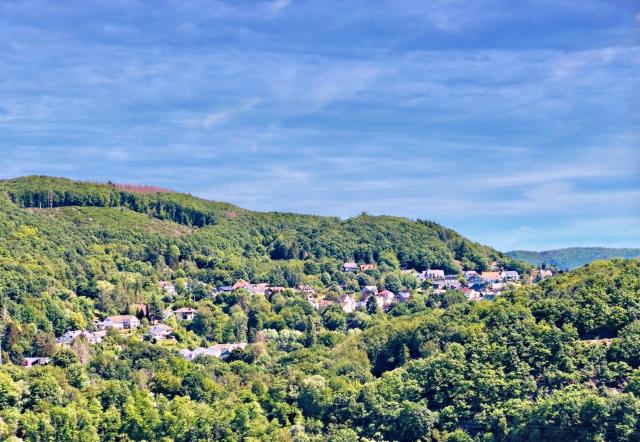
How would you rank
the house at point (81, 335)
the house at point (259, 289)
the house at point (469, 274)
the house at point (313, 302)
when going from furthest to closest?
1. the house at point (469, 274)
2. the house at point (259, 289)
3. the house at point (313, 302)
4. the house at point (81, 335)

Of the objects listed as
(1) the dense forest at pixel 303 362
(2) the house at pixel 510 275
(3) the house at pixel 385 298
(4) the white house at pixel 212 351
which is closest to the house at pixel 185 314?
(1) the dense forest at pixel 303 362

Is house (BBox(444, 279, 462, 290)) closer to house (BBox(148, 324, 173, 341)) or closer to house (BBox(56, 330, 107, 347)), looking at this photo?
house (BBox(148, 324, 173, 341))

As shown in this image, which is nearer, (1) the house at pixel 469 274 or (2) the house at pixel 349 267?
(1) the house at pixel 469 274

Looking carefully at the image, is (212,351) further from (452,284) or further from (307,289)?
(452,284)

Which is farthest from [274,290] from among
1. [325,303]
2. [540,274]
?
[540,274]

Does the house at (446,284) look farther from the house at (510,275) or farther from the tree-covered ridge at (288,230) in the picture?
the tree-covered ridge at (288,230)

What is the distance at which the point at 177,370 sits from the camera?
209ft

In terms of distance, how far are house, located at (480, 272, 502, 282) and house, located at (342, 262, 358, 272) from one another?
62.3ft

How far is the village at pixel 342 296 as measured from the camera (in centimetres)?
8144

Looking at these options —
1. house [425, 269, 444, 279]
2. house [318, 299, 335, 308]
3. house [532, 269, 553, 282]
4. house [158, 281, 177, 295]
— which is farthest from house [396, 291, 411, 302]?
house [158, 281, 177, 295]

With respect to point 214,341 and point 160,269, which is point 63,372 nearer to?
point 214,341

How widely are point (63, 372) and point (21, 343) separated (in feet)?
52.4

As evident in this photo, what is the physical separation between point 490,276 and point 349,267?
21183 mm

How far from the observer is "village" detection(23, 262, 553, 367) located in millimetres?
81438
